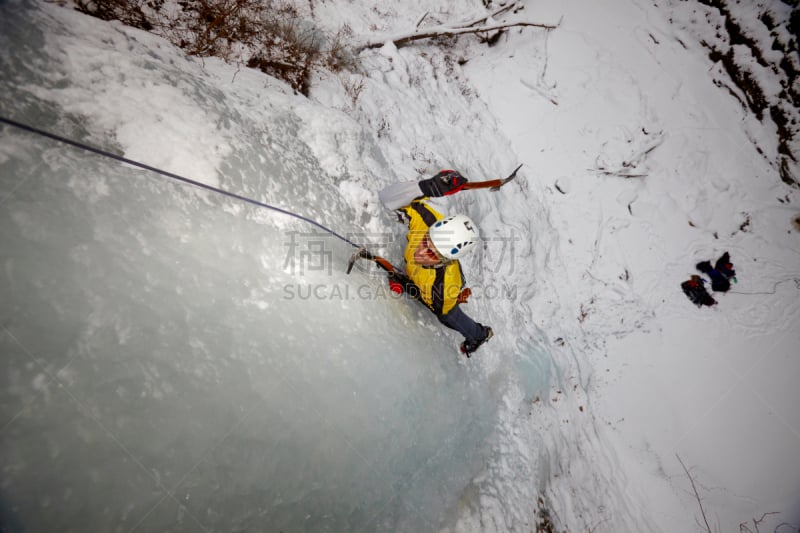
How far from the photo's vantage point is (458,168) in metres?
5.66

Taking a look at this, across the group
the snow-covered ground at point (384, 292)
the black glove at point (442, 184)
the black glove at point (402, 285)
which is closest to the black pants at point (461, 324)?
the snow-covered ground at point (384, 292)

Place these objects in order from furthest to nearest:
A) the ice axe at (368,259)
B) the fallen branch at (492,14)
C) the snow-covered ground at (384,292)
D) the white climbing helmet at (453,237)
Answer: the fallen branch at (492,14)
the white climbing helmet at (453,237)
the ice axe at (368,259)
the snow-covered ground at (384,292)

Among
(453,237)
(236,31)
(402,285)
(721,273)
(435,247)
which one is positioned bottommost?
(402,285)

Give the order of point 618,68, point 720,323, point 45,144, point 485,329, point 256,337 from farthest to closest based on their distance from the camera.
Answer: point 618,68 < point 720,323 < point 485,329 < point 256,337 < point 45,144

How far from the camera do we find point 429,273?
11.2 ft

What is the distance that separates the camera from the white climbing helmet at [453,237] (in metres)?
3.21

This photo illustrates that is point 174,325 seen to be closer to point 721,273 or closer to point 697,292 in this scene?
point 697,292

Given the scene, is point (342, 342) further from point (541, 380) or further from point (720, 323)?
point (720, 323)

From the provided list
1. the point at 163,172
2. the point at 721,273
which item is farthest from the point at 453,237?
the point at 721,273

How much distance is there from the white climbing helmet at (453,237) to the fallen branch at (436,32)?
460 centimetres

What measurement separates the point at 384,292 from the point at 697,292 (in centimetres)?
704

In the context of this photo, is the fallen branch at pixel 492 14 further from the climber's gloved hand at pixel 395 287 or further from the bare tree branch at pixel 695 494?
the bare tree branch at pixel 695 494

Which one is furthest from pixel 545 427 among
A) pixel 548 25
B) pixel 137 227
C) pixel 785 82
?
pixel 785 82

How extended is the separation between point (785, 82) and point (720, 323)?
5993mm
